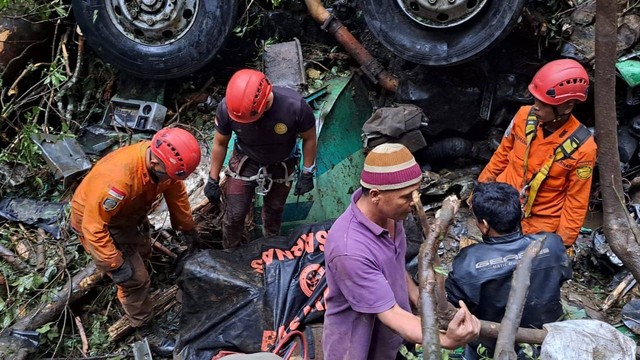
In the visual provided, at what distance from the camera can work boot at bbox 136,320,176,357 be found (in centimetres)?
379

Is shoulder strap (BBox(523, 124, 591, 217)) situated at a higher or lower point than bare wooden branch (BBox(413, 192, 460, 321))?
lower

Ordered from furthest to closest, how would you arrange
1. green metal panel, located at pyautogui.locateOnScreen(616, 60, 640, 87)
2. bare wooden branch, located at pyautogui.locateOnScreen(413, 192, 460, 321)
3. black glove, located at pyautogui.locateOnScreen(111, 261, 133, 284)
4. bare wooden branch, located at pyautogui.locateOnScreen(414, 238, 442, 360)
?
green metal panel, located at pyautogui.locateOnScreen(616, 60, 640, 87) → black glove, located at pyautogui.locateOnScreen(111, 261, 133, 284) → bare wooden branch, located at pyautogui.locateOnScreen(413, 192, 460, 321) → bare wooden branch, located at pyautogui.locateOnScreen(414, 238, 442, 360)

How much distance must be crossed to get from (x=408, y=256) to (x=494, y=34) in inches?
66.0

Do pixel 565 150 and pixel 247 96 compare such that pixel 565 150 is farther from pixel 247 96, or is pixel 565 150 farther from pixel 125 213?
pixel 125 213

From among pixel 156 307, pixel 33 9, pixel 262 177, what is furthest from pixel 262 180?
pixel 33 9

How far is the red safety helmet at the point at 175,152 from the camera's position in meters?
3.30

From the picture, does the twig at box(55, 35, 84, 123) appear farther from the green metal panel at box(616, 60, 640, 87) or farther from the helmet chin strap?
the green metal panel at box(616, 60, 640, 87)

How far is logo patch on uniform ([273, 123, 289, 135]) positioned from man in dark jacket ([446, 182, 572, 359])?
5.18 feet

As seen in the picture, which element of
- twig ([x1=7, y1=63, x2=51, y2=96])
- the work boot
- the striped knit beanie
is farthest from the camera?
twig ([x1=7, y1=63, x2=51, y2=96])

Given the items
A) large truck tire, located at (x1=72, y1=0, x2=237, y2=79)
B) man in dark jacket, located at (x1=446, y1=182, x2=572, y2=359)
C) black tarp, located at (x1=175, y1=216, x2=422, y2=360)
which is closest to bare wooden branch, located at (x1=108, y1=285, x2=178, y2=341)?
black tarp, located at (x1=175, y1=216, x2=422, y2=360)

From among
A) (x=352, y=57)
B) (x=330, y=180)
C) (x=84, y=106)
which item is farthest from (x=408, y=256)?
(x=84, y=106)

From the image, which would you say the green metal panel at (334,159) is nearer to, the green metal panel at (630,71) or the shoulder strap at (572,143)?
the shoulder strap at (572,143)

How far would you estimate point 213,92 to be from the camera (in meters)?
5.16

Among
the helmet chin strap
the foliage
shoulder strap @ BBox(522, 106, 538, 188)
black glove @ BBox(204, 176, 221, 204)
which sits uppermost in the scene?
the foliage
